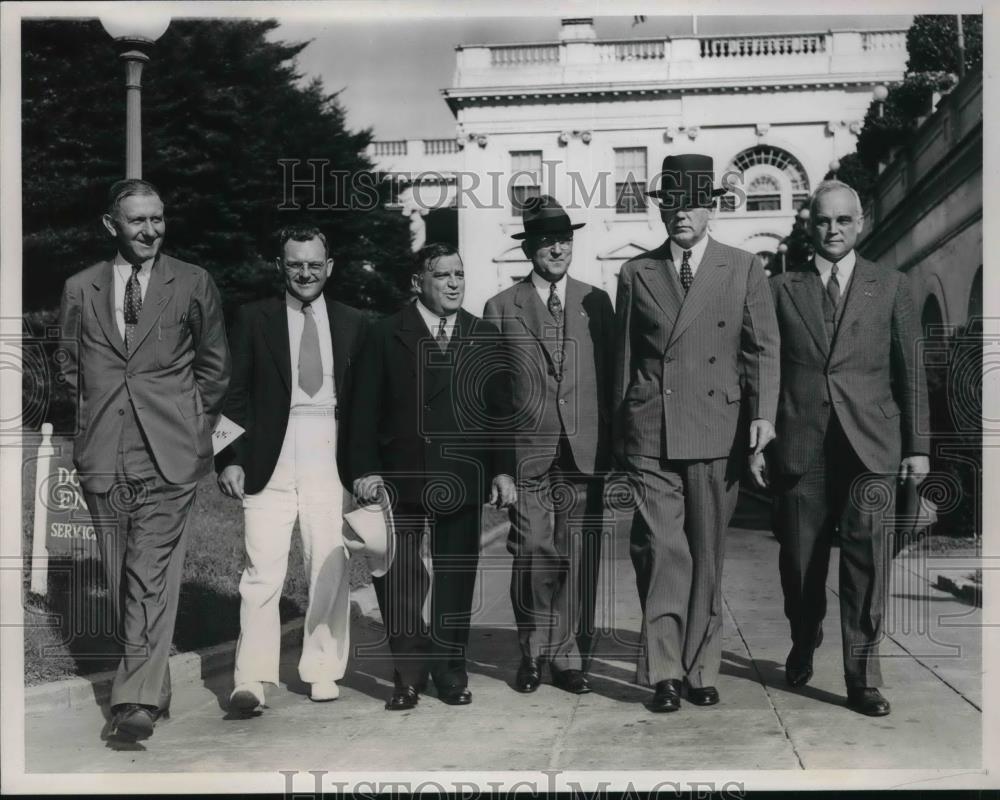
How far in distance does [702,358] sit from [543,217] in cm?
98

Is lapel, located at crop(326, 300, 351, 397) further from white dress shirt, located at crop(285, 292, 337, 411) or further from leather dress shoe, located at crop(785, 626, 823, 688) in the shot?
leather dress shoe, located at crop(785, 626, 823, 688)

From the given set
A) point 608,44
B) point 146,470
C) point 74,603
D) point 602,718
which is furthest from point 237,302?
point 602,718

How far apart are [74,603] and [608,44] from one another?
150 inches

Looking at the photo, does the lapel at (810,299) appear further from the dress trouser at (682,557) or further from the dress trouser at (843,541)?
the dress trouser at (682,557)

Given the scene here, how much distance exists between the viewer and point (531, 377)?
20.3 ft

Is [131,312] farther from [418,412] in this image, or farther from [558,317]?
[558,317]

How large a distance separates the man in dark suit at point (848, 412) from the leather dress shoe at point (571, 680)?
3.71ft

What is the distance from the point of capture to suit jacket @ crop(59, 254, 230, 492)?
549cm

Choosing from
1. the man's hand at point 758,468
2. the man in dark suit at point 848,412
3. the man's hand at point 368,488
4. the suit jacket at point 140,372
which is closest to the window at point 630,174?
the man in dark suit at point 848,412

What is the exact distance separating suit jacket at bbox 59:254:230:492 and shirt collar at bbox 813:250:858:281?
2.71 m

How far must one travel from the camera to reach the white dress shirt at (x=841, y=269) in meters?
5.86

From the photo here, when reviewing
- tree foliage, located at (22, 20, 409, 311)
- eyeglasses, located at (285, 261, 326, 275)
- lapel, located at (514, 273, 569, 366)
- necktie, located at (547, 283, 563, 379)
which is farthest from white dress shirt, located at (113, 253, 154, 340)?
necktie, located at (547, 283, 563, 379)

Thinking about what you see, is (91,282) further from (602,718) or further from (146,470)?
(602,718)

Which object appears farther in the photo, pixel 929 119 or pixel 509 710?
pixel 929 119
